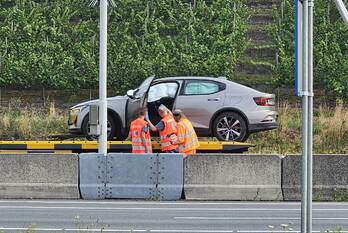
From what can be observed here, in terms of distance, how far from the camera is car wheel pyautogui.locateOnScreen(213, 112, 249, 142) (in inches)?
738

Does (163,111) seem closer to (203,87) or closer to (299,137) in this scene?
(203,87)

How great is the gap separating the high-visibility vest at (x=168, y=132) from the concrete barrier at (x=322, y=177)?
2.75m

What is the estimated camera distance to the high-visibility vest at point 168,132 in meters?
17.4

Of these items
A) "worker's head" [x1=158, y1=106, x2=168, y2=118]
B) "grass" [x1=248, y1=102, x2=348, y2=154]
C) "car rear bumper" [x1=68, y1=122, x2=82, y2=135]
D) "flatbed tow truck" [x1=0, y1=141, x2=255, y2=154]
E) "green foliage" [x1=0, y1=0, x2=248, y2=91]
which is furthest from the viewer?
"green foliage" [x1=0, y1=0, x2=248, y2=91]

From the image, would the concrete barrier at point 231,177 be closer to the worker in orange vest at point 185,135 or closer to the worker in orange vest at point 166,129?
the worker in orange vest at point 185,135

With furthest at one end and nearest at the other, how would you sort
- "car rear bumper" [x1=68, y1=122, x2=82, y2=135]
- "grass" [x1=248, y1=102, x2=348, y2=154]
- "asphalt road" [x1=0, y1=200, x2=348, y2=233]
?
"grass" [x1=248, y1=102, x2=348, y2=154] → "car rear bumper" [x1=68, y1=122, x2=82, y2=135] → "asphalt road" [x1=0, y1=200, x2=348, y2=233]

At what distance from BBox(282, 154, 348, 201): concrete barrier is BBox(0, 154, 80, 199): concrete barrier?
4.06m

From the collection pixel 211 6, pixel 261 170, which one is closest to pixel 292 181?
pixel 261 170

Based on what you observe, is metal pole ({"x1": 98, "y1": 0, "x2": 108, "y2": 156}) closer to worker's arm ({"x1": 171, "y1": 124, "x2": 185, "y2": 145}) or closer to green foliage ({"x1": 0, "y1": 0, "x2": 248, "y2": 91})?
worker's arm ({"x1": 171, "y1": 124, "x2": 185, "y2": 145})

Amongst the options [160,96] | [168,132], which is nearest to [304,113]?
[168,132]

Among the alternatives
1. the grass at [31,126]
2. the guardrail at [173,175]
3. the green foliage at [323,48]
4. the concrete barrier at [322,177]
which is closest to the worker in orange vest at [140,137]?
the guardrail at [173,175]

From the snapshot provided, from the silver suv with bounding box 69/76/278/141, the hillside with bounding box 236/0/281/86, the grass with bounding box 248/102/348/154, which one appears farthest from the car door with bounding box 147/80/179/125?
the hillside with bounding box 236/0/281/86

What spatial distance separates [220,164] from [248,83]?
1865 cm

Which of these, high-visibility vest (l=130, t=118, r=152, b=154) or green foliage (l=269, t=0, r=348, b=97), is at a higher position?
green foliage (l=269, t=0, r=348, b=97)
